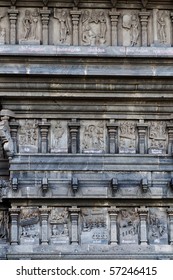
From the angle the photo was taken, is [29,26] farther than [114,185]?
Yes

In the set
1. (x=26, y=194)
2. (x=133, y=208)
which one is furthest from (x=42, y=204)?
(x=133, y=208)

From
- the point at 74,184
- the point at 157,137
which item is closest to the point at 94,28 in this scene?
the point at 157,137

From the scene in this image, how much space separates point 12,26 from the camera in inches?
864

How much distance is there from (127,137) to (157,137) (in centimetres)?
65

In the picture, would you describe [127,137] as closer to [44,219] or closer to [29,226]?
[44,219]

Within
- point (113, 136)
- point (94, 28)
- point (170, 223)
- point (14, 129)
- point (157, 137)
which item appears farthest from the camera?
point (94, 28)

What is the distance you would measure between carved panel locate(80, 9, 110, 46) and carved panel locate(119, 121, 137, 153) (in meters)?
1.81

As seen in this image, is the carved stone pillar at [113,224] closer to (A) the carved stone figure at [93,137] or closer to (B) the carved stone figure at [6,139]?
(A) the carved stone figure at [93,137]

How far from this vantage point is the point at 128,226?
2147cm

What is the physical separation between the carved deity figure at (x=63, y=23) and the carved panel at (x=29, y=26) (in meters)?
0.43

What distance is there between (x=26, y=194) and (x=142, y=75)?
3489mm

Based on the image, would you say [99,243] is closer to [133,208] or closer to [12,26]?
[133,208]

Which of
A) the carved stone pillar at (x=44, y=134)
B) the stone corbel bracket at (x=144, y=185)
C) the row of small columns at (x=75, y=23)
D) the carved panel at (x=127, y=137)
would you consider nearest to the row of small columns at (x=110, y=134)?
the carved stone pillar at (x=44, y=134)

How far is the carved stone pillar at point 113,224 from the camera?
2131 cm
